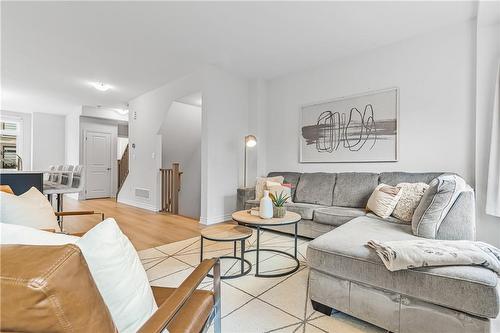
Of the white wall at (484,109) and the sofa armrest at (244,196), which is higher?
the white wall at (484,109)

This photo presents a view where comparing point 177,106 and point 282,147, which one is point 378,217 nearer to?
point 282,147

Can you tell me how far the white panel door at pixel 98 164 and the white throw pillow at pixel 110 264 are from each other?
7525 mm

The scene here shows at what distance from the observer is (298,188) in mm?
3938

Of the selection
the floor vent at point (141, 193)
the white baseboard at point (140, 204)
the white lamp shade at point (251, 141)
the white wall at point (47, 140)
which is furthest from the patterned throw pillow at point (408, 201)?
the white wall at point (47, 140)

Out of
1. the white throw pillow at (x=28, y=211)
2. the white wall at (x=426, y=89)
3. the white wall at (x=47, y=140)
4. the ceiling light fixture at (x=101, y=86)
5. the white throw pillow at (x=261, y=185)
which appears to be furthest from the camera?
the white wall at (x=47, y=140)

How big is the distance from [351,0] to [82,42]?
337 cm

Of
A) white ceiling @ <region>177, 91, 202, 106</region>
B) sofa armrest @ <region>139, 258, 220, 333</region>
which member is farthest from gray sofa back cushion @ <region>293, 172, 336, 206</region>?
sofa armrest @ <region>139, 258, 220, 333</region>

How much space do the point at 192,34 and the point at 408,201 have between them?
10.3ft

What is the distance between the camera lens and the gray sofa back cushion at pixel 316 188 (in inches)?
142

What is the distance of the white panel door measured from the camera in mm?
7172

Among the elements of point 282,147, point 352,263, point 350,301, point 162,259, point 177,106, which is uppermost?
point 177,106

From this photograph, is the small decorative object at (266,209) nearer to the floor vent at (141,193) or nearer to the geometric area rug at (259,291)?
the geometric area rug at (259,291)

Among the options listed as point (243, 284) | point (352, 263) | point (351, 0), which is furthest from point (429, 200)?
point (351, 0)

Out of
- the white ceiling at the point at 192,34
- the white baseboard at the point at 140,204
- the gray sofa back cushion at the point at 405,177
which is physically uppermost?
the white ceiling at the point at 192,34
